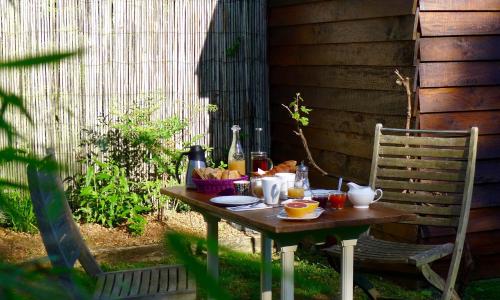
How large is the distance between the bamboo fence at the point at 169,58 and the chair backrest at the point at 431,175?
2569 mm

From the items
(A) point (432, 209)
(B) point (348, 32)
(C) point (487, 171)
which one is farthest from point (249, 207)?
(B) point (348, 32)

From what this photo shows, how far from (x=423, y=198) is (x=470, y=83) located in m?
→ 1.11

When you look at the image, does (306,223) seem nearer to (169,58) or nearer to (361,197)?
(361,197)

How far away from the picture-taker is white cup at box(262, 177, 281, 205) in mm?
3604

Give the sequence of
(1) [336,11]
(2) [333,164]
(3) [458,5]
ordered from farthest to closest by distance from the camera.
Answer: (2) [333,164], (1) [336,11], (3) [458,5]

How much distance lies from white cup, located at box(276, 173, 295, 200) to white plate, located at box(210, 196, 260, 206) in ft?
0.48

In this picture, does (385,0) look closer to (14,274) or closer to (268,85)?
(268,85)

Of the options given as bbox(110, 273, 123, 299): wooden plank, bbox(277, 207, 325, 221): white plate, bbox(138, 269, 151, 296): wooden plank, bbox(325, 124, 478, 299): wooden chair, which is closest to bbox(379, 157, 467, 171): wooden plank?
bbox(325, 124, 478, 299): wooden chair

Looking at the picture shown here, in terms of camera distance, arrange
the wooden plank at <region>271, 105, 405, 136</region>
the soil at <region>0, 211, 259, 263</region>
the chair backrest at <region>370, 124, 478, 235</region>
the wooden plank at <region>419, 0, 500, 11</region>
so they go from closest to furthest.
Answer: the chair backrest at <region>370, 124, 478, 235</region> < the wooden plank at <region>419, 0, 500, 11</region> < the wooden plank at <region>271, 105, 405, 136</region> < the soil at <region>0, 211, 259, 263</region>

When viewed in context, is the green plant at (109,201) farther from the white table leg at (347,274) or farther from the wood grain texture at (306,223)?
the white table leg at (347,274)

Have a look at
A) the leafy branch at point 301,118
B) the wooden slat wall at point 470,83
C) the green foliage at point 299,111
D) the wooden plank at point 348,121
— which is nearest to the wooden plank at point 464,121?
the wooden slat wall at point 470,83

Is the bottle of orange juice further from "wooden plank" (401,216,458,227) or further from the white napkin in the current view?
"wooden plank" (401,216,458,227)

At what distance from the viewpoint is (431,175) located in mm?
4332

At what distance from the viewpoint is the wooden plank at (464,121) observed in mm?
4980
